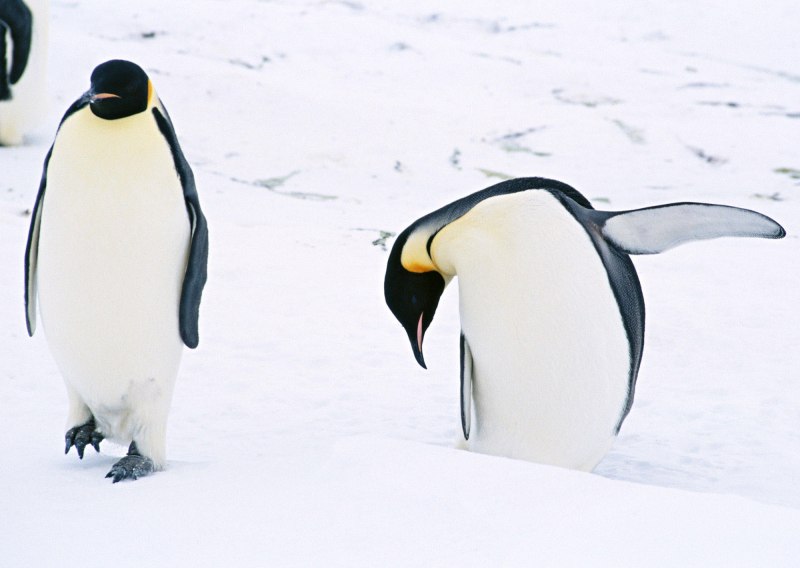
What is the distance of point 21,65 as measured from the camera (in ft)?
16.9

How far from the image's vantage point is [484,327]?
6.89 ft

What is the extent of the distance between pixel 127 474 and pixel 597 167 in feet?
15.3

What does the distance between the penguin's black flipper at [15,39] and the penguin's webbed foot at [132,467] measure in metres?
3.71

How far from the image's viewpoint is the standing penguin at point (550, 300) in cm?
202

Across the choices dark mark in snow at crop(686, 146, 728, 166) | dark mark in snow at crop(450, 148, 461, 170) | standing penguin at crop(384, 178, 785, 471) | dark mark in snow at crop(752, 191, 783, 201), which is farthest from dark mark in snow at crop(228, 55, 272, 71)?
standing penguin at crop(384, 178, 785, 471)

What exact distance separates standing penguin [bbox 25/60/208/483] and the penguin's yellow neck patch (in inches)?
18.4

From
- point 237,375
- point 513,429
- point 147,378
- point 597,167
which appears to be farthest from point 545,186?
point 597,167

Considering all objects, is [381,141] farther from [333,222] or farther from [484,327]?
[484,327]

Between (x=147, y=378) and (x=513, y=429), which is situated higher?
(x=147, y=378)

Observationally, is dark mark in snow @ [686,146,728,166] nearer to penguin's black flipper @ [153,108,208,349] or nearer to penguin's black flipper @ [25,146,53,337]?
penguin's black flipper @ [153,108,208,349]

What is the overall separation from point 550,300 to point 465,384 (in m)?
0.28

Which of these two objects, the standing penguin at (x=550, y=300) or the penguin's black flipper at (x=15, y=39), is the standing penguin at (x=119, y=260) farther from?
the penguin's black flipper at (x=15, y=39)

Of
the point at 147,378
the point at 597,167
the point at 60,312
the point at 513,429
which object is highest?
the point at 60,312

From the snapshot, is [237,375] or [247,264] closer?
→ [237,375]
